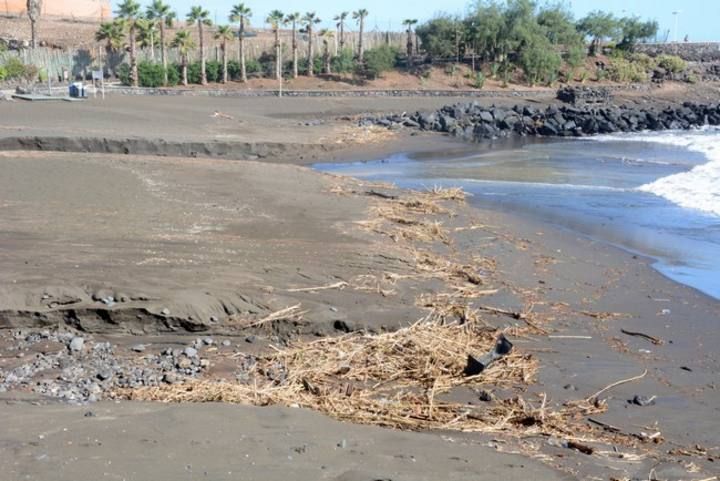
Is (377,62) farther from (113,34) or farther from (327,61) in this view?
(113,34)

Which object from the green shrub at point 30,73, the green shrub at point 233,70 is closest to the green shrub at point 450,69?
the green shrub at point 233,70

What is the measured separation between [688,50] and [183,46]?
6276cm

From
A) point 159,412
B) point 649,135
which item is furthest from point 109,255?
point 649,135

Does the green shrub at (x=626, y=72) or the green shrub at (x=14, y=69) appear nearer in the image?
the green shrub at (x=14, y=69)

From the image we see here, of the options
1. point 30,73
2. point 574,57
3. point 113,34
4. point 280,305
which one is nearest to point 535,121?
point 30,73

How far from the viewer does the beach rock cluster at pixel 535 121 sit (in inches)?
1558

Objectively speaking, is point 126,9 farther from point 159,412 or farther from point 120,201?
point 159,412

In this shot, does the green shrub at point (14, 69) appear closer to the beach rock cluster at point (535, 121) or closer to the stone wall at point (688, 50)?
the beach rock cluster at point (535, 121)

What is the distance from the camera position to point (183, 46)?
2044 inches

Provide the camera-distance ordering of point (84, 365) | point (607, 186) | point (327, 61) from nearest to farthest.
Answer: point (84, 365) → point (607, 186) → point (327, 61)

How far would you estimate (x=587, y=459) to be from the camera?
5.75m

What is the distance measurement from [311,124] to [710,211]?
853 inches

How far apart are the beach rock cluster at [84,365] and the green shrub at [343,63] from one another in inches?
2092

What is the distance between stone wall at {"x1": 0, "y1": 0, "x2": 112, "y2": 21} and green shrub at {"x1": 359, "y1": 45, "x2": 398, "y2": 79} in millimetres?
25911
